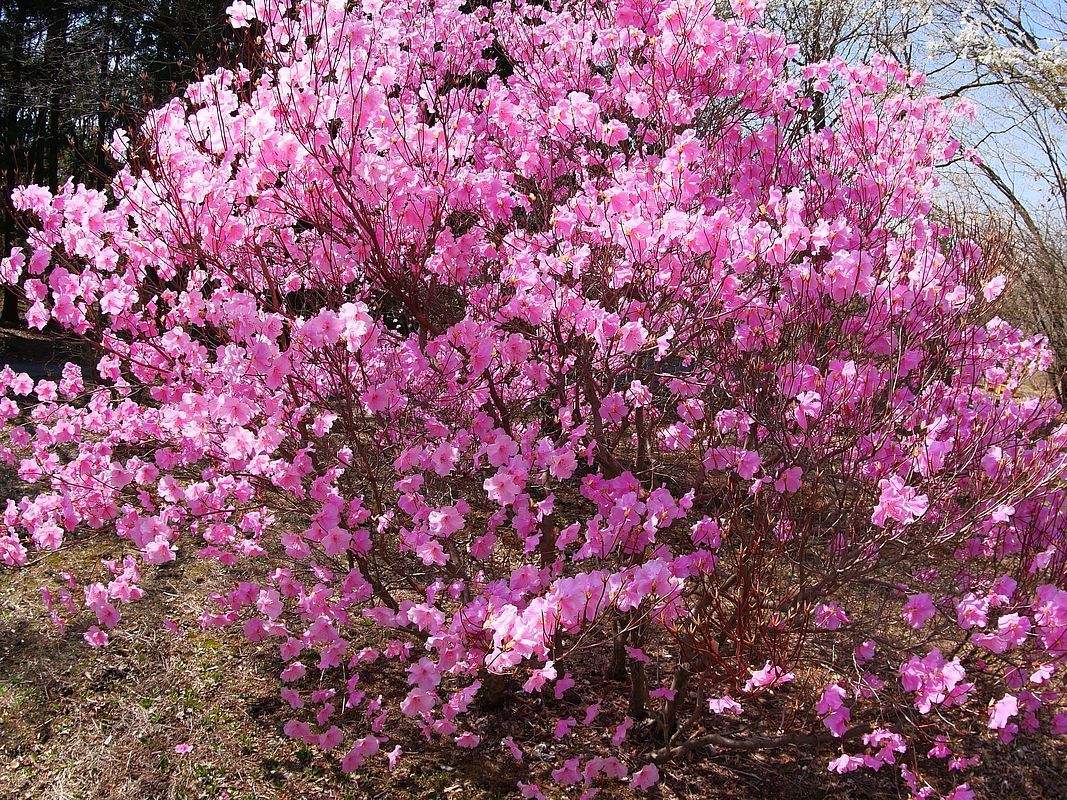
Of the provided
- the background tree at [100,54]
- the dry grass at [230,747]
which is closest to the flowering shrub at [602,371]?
the dry grass at [230,747]

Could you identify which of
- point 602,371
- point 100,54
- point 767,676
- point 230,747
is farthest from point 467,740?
point 100,54

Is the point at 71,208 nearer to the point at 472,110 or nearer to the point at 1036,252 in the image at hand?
the point at 472,110

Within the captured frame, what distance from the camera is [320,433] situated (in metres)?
3.18

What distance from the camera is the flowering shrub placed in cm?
279

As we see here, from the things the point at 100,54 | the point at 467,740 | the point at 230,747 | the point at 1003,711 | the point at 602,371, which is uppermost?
the point at 100,54

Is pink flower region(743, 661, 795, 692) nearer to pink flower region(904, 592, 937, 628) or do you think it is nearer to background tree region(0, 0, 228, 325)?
pink flower region(904, 592, 937, 628)

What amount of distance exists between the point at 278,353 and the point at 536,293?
0.94 metres

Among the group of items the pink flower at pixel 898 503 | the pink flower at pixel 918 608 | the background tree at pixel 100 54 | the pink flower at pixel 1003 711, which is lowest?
the pink flower at pixel 1003 711

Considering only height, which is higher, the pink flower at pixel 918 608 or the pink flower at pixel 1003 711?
the pink flower at pixel 918 608

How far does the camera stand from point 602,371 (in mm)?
3352

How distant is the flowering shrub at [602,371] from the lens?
110 inches

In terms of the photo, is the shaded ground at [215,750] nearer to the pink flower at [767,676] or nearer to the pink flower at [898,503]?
the pink flower at [767,676]

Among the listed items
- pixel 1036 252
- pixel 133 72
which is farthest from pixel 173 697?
pixel 1036 252

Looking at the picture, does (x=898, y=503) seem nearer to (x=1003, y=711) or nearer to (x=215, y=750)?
(x=1003, y=711)
